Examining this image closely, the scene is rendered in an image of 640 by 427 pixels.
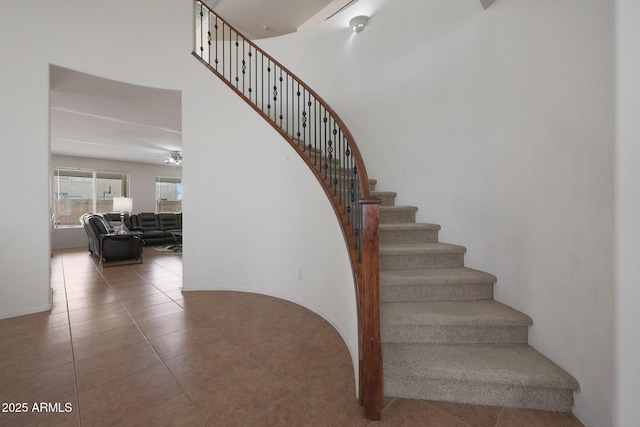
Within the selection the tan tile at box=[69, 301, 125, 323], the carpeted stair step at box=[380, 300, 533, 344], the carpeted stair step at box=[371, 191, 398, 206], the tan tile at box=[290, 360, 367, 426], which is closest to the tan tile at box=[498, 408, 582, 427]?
the carpeted stair step at box=[380, 300, 533, 344]

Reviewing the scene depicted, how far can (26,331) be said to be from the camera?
252 cm

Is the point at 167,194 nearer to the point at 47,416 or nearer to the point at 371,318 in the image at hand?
the point at 47,416

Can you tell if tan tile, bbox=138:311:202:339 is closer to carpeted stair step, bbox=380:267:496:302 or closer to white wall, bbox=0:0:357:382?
white wall, bbox=0:0:357:382

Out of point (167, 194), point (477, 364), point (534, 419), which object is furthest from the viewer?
point (167, 194)

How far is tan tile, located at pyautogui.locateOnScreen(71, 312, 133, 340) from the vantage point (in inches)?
99.0

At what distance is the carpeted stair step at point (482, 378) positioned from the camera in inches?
59.6

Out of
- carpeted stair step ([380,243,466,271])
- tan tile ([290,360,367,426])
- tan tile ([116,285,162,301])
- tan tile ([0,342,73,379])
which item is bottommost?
tan tile ([290,360,367,426])

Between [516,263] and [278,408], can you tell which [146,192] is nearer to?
[278,408]

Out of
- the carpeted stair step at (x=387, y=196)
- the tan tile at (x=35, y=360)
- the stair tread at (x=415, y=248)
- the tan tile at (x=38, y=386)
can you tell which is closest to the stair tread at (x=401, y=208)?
the carpeted stair step at (x=387, y=196)

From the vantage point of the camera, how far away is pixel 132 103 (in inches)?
166

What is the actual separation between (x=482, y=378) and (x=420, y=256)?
1.03 meters

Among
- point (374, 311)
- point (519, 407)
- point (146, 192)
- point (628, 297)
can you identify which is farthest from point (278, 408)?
point (146, 192)

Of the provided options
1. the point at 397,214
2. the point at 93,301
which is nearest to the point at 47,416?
the point at 93,301

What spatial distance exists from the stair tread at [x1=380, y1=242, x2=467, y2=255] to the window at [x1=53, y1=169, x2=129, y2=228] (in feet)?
31.5
